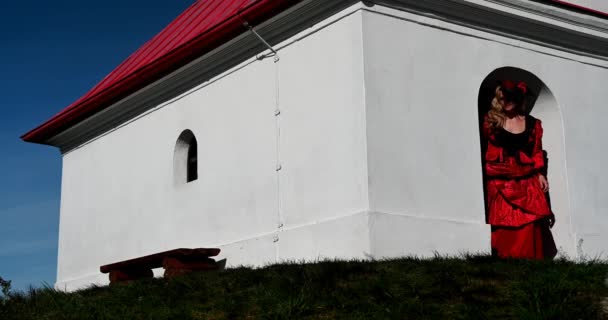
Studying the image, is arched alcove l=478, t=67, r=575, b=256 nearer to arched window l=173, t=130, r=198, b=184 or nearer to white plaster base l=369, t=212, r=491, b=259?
white plaster base l=369, t=212, r=491, b=259

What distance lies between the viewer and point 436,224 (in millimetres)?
11906

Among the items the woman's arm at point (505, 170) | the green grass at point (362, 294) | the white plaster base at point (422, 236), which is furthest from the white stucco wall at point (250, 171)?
the woman's arm at point (505, 170)

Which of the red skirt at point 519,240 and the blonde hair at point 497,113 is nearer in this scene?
the red skirt at point 519,240

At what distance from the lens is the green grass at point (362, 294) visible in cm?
848

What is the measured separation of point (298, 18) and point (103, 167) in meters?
5.73

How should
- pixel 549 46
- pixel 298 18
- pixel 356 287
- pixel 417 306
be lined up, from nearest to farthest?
pixel 417 306 < pixel 356 287 < pixel 298 18 < pixel 549 46

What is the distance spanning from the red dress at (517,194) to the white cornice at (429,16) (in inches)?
52.9

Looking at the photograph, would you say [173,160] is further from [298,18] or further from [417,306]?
[417,306]

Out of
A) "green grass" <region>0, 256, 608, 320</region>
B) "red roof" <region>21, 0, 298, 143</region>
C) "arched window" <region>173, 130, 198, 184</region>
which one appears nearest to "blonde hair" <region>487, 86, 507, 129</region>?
"red roof" <region>21, 0, 298, 143</region>

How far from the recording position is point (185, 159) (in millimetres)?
15250

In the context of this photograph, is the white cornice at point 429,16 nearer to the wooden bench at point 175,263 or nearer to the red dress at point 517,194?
the red dress at point 517,194

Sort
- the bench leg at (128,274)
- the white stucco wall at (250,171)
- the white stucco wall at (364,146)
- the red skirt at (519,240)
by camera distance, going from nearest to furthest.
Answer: the white stucco wall at (364,146)
the white stucco wall at (250,171)
the red skirt at (519,240)
the bench leg at (128,274)

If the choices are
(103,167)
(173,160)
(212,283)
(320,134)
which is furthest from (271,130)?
(103,167)

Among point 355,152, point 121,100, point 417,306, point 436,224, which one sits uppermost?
point 121,100
